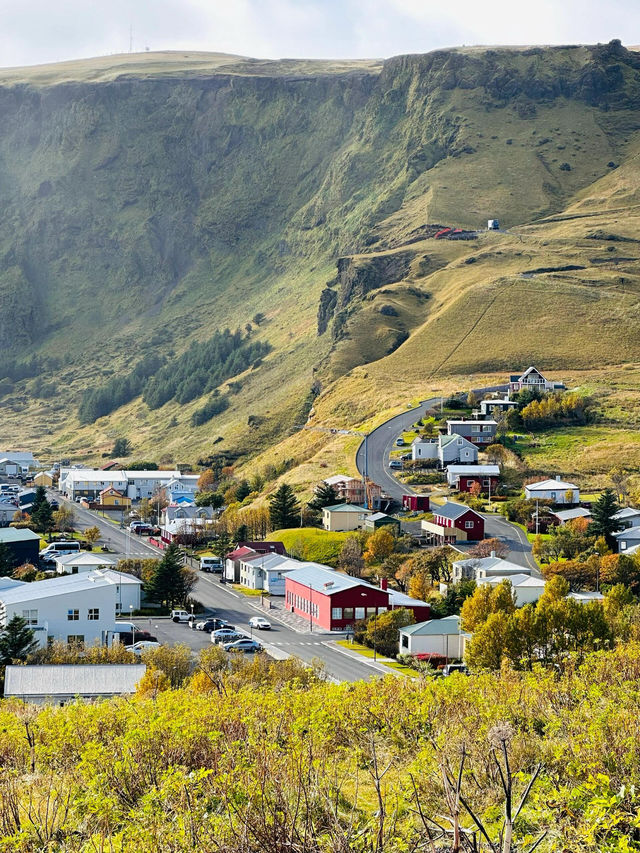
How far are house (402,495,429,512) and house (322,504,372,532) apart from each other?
3.57 m

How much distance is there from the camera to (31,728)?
A: 20484 mm

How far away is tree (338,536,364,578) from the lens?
6462 centimetres

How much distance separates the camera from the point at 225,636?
160 feet

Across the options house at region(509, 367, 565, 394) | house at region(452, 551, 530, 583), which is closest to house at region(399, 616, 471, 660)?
house at region(452, 551, 530, 583)

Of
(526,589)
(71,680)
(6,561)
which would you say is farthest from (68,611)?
(526,589)

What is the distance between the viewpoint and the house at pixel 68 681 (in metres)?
31.5

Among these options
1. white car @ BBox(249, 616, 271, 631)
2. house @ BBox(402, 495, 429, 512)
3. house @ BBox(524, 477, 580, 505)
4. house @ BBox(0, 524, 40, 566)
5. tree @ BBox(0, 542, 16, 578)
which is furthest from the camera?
house @ BBox(402, 495, 429, 512)

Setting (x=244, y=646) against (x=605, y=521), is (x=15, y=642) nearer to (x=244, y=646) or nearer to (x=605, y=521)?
(x=244, y=646)

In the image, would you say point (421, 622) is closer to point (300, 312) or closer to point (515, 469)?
point (515, 469)

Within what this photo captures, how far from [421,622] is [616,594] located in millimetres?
8694

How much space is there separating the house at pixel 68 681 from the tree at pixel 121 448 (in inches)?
4348

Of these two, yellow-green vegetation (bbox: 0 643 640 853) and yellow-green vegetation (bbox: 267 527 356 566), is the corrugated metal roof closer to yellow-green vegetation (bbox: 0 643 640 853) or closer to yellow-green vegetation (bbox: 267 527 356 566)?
yellow-green vegetation (bbox: 0 643 640 853)

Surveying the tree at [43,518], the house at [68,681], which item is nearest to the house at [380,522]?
the tree at [43,518]

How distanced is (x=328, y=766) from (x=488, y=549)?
4448 centimetres
